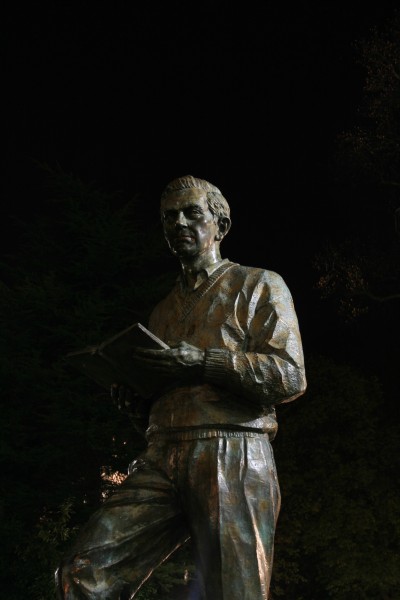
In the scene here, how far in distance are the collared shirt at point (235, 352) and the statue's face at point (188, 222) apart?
0.49 feet

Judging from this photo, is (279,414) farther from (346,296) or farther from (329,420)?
(346,296)

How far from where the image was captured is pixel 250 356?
530 cm

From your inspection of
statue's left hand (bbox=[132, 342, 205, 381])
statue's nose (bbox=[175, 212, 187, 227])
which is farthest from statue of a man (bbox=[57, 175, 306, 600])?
statue's nose (bbox=[175, 212, 187, 227])

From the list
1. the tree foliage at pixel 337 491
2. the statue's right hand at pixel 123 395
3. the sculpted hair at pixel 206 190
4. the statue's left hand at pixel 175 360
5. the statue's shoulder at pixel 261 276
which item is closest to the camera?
the statue's left hand at pixel 175 360

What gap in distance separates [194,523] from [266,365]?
2.66ft

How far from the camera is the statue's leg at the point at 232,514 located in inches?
202

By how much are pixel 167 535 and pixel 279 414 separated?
17.3m

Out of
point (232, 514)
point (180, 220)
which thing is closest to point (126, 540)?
point (232, 514)

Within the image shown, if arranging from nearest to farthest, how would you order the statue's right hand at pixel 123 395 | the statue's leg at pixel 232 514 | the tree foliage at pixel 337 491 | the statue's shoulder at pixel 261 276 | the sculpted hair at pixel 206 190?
the statue's leg at pixel 232 514 → the statue's shoulder at pixel 261 276 → the statue's right hand at pixel 123 395 → the sculpted hair at pixel 206 190 → the tree foliage at pixel 337 491

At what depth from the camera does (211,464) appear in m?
5.27

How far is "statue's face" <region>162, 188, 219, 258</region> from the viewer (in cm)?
580

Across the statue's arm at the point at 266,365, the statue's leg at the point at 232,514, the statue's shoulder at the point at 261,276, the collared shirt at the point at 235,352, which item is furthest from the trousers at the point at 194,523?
the statue's shoulder at the point at 261,276

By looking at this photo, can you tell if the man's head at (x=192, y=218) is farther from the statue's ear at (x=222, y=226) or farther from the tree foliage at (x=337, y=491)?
the tree foliage at (x=337, y=491)

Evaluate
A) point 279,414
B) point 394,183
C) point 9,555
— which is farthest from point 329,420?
point 9,555
